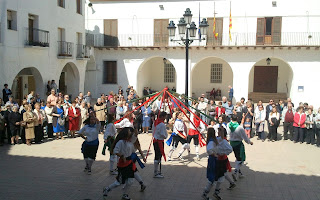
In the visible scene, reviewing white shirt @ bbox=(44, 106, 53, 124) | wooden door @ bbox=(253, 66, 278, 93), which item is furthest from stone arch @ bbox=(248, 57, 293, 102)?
white shirt @ bbox=(44, 106, 53, 124)

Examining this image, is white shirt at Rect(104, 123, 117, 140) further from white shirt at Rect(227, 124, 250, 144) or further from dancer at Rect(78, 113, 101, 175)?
white shirt at Rect(227, 124, 250, 144)

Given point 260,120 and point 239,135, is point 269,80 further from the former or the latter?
point 239,135

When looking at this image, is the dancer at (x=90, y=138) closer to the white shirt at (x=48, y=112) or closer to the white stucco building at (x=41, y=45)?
the white shirt at (x=48, y=112)

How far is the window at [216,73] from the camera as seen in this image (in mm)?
28969

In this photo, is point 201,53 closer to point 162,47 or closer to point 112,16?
point 162,47

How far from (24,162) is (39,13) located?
35.8ft

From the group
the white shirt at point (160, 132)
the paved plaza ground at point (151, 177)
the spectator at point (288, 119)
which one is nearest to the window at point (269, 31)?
the spectator at point (288, 119)

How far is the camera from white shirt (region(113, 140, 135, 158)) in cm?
751

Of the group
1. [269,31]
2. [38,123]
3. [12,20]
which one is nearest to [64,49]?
[12,20]

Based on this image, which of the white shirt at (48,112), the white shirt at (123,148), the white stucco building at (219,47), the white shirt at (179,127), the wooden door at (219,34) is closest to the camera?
the white shirt at (123,148)

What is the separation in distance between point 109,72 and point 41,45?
8893mm

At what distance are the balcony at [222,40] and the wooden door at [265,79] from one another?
386 cm

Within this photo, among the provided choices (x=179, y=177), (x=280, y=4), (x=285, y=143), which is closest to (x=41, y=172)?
(x=179, y=177)

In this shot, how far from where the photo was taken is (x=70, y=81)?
24.4m
